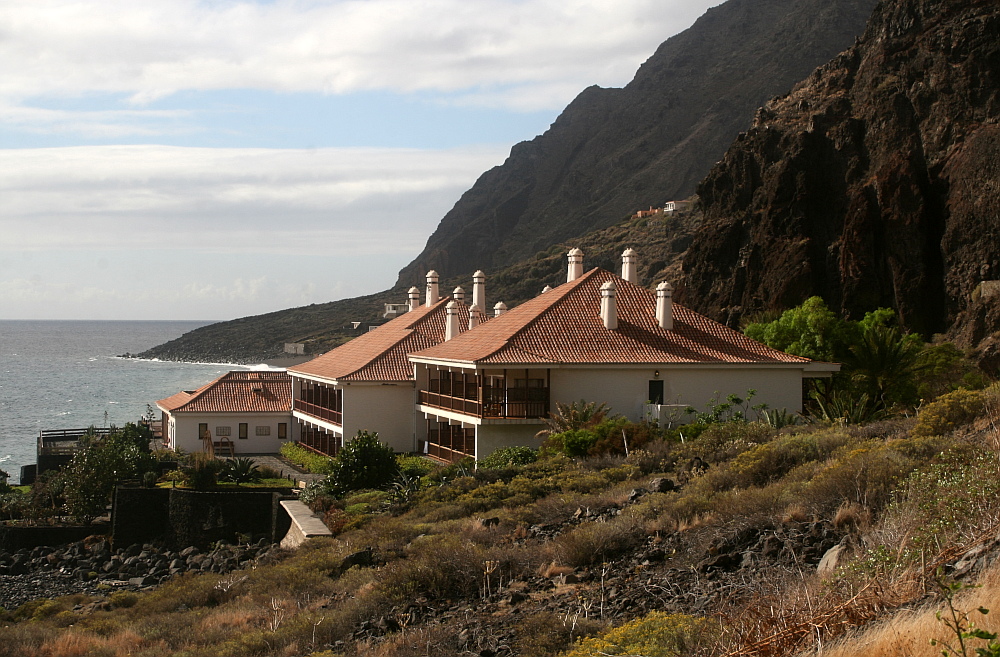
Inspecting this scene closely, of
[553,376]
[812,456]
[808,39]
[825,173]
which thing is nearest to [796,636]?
[812,456]

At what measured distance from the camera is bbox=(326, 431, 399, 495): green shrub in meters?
26.2

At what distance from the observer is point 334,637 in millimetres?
11727

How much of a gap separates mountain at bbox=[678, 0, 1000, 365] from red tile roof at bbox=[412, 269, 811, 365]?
2560 cm

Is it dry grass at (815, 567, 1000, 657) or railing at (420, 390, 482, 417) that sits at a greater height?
dry grass at (815, 567, 1000, 657)

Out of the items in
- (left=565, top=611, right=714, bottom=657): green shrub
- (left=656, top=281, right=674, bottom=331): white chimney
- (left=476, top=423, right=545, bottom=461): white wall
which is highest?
(left=656, top=281, right=674, bottom=331): white chimney

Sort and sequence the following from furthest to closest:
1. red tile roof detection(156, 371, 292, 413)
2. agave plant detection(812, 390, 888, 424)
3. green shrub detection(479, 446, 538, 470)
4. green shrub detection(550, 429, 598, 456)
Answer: red tile roof detection(156, 371, 292, 413) → green shrub detection(479, 446, 538, 470) → agave plant detection(812, 390, 888, 424) → green shrub detection(550, 429, 598, 456)

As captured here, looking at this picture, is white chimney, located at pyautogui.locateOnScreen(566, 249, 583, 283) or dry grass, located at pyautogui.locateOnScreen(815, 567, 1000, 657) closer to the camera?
dry grass, located at pyautogui.locateOnScreen(815, 567, 1000, 657)

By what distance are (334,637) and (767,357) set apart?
20346 mm

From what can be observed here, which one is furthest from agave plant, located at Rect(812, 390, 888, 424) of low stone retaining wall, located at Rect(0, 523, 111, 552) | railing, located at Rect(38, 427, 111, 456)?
railing, located at Rect(38, 427, 111, 456)

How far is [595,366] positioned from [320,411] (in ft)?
45.5

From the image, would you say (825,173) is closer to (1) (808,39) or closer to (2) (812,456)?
(2) (812,456)

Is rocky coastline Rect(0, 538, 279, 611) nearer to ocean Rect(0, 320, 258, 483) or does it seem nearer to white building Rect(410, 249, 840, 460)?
white building Rect(410, 249, 840, 460)

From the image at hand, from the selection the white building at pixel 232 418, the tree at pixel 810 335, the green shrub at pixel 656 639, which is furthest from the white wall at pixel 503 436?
the green shrub at pixel 656 639

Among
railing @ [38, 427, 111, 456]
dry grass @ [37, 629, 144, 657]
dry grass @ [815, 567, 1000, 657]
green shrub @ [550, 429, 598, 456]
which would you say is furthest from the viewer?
railing @ [38, 427, 111, 456]
